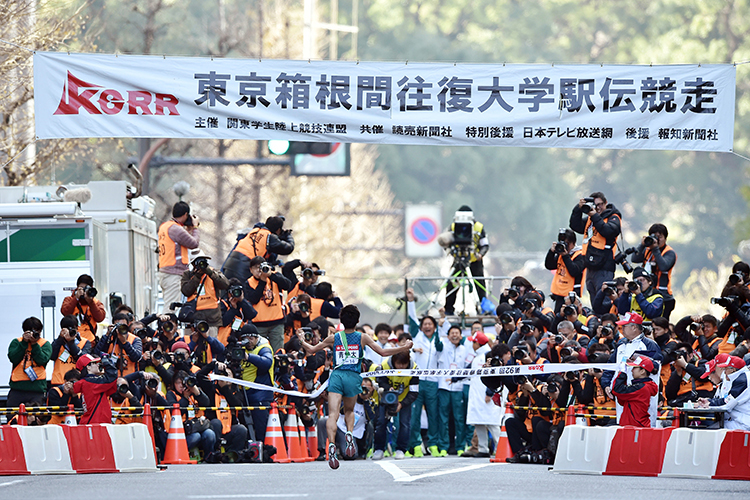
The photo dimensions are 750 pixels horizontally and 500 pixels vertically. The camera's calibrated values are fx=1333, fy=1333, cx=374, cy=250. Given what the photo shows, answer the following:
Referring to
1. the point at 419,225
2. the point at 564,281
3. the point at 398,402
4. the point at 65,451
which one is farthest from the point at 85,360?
the point at 419,225

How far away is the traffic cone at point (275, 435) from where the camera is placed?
17.3 m

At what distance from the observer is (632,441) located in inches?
571

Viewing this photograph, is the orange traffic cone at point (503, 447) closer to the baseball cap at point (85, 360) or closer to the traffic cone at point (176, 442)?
the traffic cone at point (176, 442)

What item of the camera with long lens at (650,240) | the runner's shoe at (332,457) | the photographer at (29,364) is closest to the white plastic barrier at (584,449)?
the runner's shoe at (332,457)

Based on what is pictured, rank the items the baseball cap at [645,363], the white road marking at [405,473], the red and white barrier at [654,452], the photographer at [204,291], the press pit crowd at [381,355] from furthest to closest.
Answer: the photographer at [204,291] → the press pit crowd at [381,355] → the baseball cap at [645,363] → the red and white barrier at [654,452] → the white road marking at [405,473]

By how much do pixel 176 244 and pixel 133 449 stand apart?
484cm

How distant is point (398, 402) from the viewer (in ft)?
61.9

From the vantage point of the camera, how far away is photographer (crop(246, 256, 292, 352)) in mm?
18062

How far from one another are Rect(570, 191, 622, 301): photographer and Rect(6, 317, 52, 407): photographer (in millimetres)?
7309

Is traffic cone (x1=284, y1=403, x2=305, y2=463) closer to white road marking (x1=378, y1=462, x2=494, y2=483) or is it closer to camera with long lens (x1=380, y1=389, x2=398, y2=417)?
white road marking (x1=378, y1=462, x2=494, y2=483)

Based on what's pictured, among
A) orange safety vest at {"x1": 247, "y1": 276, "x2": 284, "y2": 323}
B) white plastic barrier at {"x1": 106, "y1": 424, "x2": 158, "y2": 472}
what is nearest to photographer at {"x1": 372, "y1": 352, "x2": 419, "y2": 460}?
orange safety vest at {"x1": 247, "y1": 276, "x2": 284, "y2": 323}

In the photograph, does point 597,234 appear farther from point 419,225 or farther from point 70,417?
point 419,225

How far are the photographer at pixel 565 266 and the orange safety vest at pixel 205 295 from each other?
4.72 m

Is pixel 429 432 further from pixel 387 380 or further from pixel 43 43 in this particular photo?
pixel 43 43
